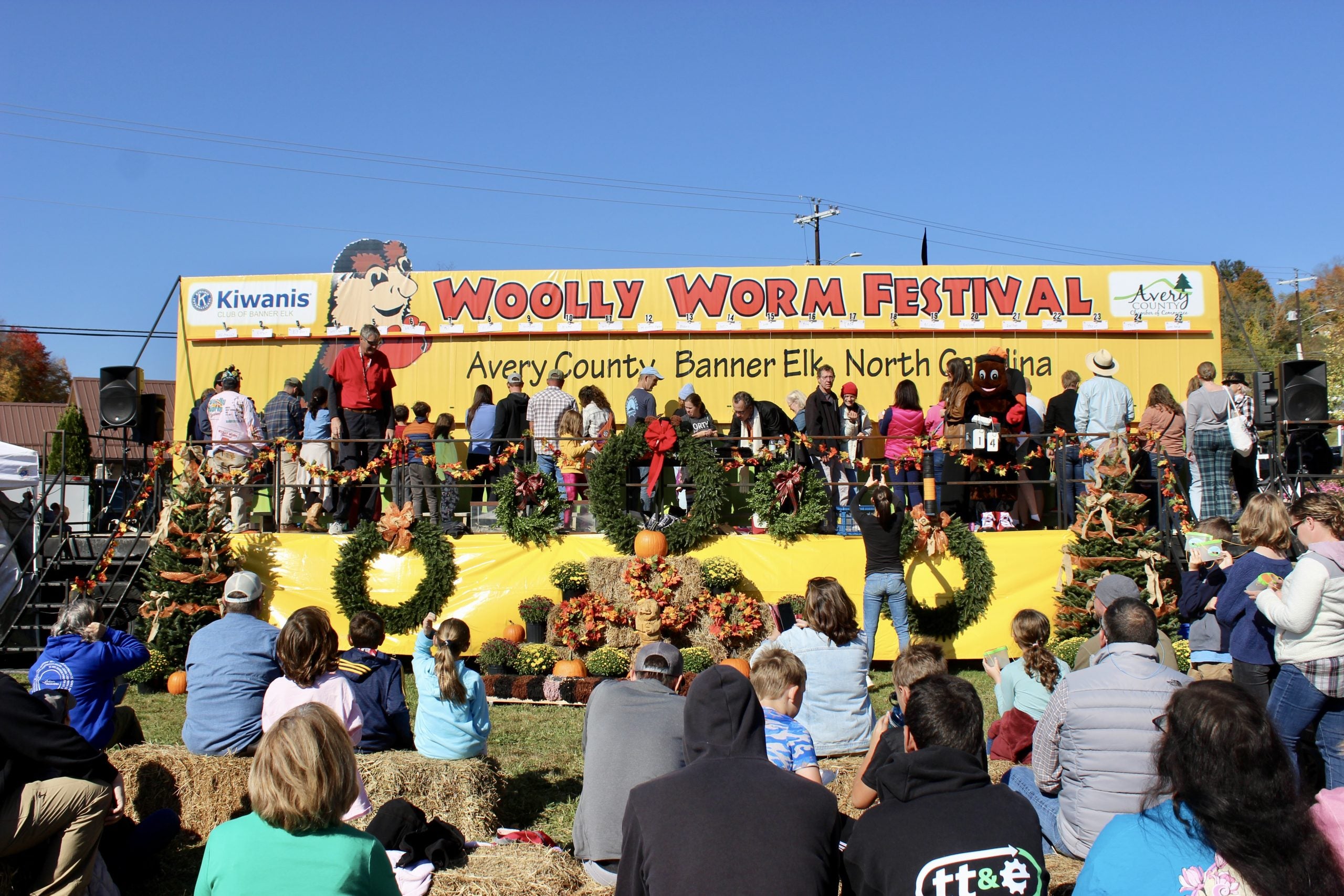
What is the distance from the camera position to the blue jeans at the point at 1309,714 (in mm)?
5215

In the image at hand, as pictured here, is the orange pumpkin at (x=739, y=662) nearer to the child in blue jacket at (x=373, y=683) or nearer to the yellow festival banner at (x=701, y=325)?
the child in blue jacket at (x=373, y=683)

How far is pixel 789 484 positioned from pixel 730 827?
26.5 ft

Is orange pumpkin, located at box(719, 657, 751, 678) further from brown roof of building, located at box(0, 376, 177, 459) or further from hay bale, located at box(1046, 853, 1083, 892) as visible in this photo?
brown roof of building, located at box(0, 376, 177, 459)

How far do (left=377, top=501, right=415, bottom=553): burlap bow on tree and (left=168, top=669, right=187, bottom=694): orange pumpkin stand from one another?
2.28 metres

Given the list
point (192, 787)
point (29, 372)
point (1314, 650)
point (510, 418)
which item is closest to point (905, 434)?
point (510, 418)

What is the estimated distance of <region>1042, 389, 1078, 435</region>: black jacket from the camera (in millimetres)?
12422

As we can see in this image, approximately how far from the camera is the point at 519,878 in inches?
183

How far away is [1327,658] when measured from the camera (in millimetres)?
5180

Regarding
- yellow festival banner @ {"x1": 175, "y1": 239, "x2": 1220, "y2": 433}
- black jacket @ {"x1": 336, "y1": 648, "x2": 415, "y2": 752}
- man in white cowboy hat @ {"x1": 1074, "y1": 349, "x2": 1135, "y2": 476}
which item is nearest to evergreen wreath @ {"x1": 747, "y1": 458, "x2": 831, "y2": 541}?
man in white cowboy hat @ {"x1": 1074, "y1": 349, "x2": 1135, "y2": 476}

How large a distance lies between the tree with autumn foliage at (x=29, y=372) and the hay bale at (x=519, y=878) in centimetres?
6595

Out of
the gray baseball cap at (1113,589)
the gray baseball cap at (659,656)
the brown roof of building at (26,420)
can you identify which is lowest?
the gray baseball cap at (659,656)

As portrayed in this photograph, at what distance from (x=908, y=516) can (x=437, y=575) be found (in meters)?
4.83

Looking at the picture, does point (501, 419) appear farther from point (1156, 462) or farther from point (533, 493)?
point (1156, 462)

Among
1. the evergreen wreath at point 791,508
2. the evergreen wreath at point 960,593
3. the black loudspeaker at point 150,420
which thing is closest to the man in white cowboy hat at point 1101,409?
the evergreen wreath at point 960,593
